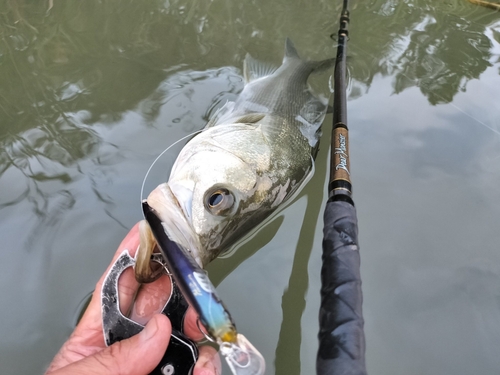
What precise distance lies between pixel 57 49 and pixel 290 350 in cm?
292

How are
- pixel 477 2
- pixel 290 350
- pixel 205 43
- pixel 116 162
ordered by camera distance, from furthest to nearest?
pixel 477 2 → pixel 205 43 → pixel 116 162 → pixel 290 350

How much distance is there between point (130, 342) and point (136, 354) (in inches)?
1.7

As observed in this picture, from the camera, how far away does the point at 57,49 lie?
3.16 meters

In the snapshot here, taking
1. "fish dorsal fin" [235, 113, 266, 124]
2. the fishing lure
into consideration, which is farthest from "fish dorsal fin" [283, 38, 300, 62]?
the fishing lure

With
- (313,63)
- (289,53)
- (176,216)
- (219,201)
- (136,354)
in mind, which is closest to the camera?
(136,354)

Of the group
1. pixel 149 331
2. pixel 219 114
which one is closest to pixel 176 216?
pixel 149 331

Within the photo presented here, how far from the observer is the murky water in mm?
1820

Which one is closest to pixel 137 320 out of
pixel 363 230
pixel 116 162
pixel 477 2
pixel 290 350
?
pixel 290 350

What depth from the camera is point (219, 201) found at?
1.56m

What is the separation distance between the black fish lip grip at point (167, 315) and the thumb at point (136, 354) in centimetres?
8

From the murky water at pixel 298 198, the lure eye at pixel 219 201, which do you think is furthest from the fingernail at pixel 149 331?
the murky water at pixel 298 198

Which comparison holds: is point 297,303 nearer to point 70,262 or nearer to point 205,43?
point 70,262

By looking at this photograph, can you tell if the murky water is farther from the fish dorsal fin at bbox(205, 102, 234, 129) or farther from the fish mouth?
the fish mouth

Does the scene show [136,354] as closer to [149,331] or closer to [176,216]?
[149,331]
